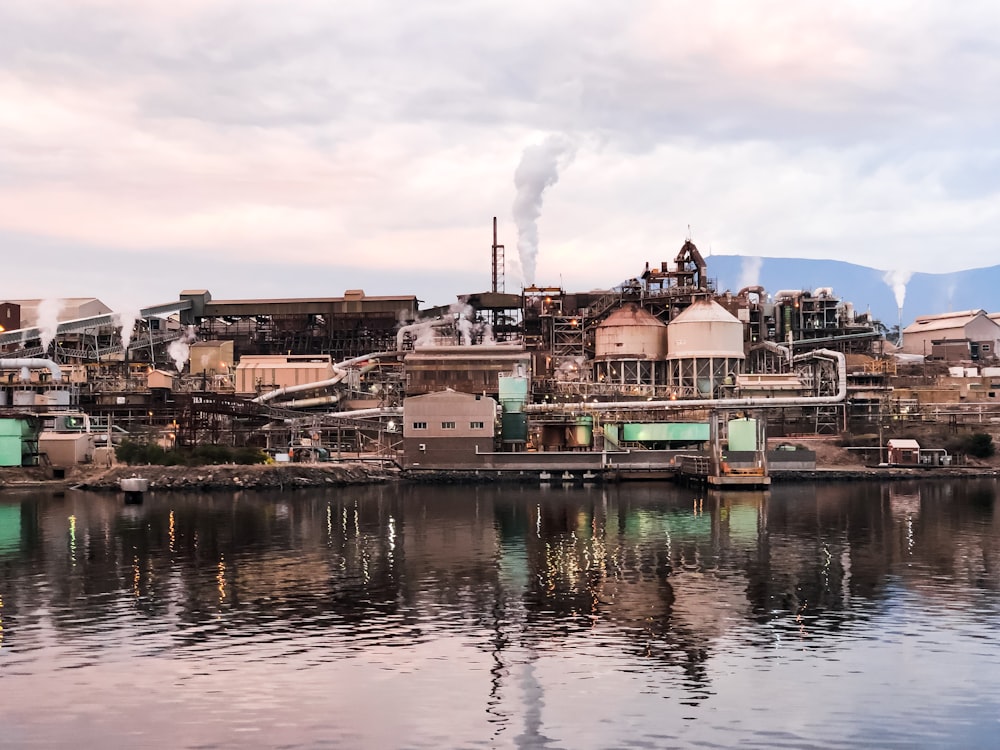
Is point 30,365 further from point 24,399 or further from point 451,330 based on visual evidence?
point 451,330

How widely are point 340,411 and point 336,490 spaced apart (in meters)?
34.5

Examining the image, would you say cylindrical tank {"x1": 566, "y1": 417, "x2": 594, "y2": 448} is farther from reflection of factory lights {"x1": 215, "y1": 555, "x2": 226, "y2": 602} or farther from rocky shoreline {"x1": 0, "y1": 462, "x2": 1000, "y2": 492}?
reflection of factory lights {"x1": 215, "y1": 555, "x2": 226, "y2": 602}

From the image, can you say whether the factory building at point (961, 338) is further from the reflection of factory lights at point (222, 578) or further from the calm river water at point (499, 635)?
the reflection of factory lights at point (222, 578)

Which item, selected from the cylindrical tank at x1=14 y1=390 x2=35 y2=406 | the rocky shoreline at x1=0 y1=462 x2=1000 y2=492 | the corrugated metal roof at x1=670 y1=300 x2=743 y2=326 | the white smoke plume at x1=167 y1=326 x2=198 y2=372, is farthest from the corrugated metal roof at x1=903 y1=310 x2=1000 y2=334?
the cylindrical tank at x1=14 y1=390 x2=35 y2=406

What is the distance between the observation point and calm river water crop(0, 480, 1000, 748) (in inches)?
1115

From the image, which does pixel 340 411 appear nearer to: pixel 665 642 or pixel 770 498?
pixel 770 498

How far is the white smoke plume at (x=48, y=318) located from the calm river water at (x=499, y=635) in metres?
79.8

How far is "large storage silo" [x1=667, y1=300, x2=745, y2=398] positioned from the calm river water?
6968 cm

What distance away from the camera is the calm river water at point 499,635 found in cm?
2831

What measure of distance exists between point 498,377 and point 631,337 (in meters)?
25.7

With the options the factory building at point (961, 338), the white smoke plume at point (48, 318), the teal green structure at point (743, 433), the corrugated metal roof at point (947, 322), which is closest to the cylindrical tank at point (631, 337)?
the teal green structure at point (743, 433)

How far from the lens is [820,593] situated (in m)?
45.7

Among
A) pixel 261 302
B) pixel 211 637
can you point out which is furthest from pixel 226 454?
pixel 211 637

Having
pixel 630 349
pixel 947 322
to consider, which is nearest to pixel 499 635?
pixel 630 349
